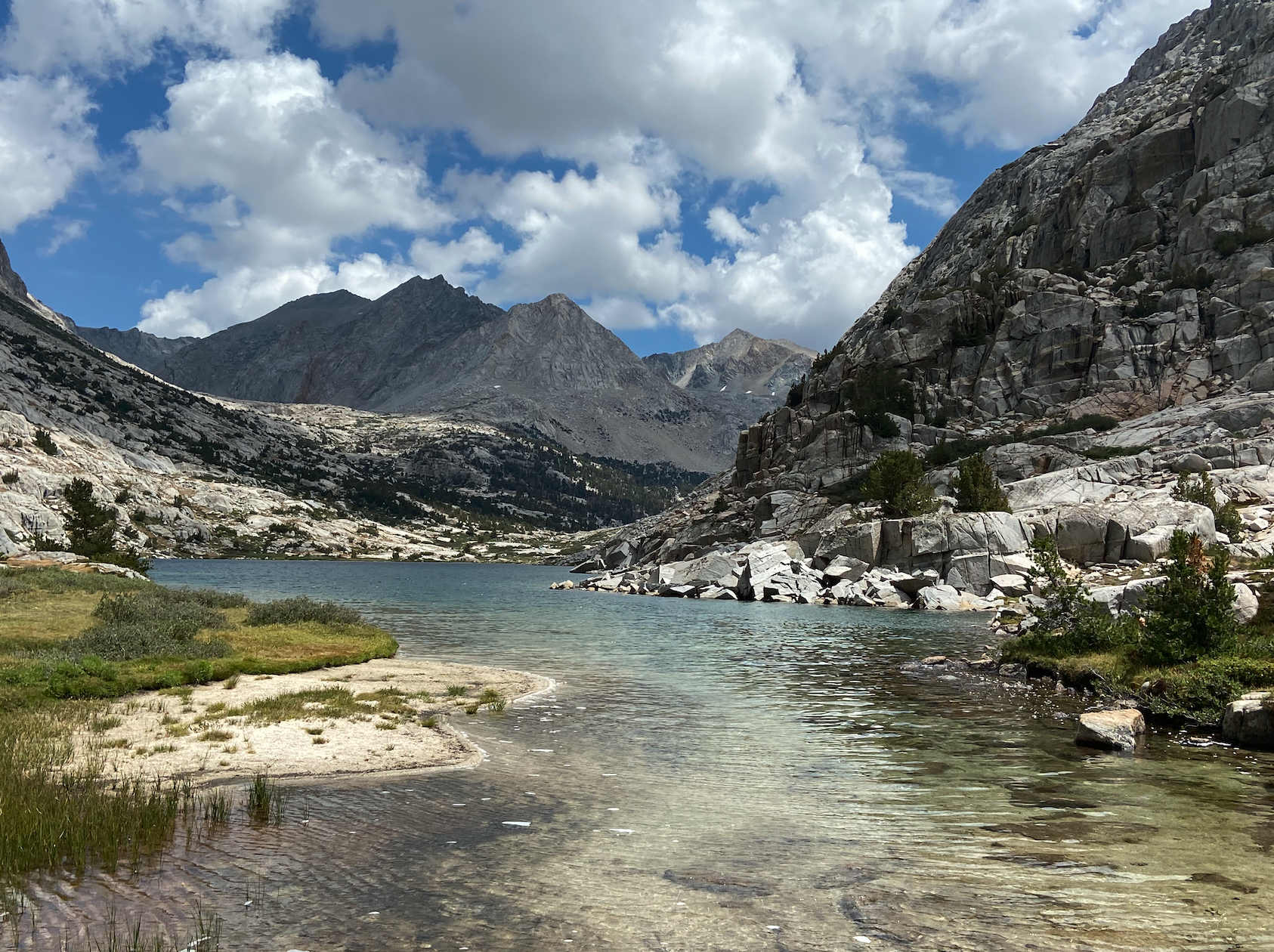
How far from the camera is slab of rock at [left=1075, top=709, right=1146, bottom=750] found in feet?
62.8

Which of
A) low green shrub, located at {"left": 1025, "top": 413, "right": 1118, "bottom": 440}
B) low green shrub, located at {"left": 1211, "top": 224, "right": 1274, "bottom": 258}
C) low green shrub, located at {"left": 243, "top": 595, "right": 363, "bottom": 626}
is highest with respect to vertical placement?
low green shrub, located at {"left": 1211, "top": 224, "right": 1274, "bottom": 258}

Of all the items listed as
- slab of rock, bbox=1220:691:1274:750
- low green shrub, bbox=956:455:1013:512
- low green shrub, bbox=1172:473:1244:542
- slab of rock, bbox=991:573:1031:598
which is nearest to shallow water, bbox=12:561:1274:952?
slab of rock, bbox=1220:691:1274:750

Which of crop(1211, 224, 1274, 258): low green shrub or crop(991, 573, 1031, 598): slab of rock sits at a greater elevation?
crop(1211, 224, 1274, 258): low green shrub

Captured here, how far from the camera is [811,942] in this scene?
8.80 m

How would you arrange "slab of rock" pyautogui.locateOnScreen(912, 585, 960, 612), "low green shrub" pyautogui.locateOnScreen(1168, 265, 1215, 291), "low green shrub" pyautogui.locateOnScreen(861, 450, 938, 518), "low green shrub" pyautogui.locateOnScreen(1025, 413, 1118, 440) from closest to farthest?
"slab of rock" pyautogui.locateOnScreen(912, 585, 960, 612), "low green shrub" pyautogui.locateOnScreen(861, 450, 938, 518), "low green shrub" pyautogui.locateOnScreen(1025, 413, 1118, 440), "low green shrub" pyautogui.locateOnScreen(1168, 265, 1215, 291)

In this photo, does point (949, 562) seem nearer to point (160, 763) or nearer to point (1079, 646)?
point (1079, 646)

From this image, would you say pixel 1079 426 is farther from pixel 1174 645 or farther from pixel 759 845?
pixel 759 845

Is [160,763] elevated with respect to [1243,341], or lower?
lower

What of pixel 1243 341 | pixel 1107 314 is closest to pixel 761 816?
pixel 1243 341

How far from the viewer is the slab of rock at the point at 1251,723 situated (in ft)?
63.0

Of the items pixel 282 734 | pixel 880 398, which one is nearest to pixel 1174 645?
pixel 282 734

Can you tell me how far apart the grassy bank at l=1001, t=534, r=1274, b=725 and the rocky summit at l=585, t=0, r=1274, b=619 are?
130 feet

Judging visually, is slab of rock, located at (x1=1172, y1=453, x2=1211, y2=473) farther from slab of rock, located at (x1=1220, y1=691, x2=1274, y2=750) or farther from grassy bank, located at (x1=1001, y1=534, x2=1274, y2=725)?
slab of rock, located at (x1=1220, y1=691, x2=1274, y2=750)

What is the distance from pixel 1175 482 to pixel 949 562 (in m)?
31.4
